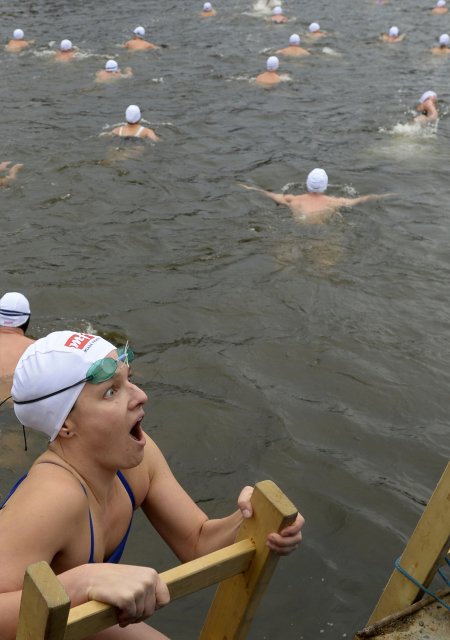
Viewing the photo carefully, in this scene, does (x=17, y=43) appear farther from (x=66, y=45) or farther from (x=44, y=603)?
(x=44, y=603)

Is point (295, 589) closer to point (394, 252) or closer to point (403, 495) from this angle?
point (403, 495)

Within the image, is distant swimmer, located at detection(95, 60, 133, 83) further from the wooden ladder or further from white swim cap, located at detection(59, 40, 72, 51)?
the wooden ladder

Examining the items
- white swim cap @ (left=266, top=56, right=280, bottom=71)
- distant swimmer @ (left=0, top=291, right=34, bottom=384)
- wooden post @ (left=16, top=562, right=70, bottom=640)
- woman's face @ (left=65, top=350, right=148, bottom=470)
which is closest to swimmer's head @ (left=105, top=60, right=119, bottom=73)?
white swim cap @ (left=266, top=56, right=280, bottom=71)

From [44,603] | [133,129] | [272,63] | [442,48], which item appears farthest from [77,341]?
[442,48]

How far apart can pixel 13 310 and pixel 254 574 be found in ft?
15.2

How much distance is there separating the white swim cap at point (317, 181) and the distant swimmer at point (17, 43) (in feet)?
36.9

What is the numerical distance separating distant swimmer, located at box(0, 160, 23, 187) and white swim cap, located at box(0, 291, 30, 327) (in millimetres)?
5519

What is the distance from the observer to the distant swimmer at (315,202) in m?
10.8

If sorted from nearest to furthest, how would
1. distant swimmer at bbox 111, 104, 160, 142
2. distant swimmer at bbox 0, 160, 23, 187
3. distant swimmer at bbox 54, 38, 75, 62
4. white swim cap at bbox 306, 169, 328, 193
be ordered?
white swim cap at bbox 306, 169, 328, 193
distant swimmer at bbox 0, 160, 23, 187
distant swimmer at bbox 111, 104, 160, 142
distant swimmer at bbox 54, 38, 75, 62

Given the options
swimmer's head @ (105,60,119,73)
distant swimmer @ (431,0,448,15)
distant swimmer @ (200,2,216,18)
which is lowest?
swimmer's head @ (105,60,119,73)

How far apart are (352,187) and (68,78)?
8.22 metres

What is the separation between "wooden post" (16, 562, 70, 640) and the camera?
1953mm

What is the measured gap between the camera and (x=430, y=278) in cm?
945

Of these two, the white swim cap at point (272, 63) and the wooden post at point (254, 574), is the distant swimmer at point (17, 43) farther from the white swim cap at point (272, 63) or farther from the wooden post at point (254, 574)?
the wooden post at point (254, 574)
